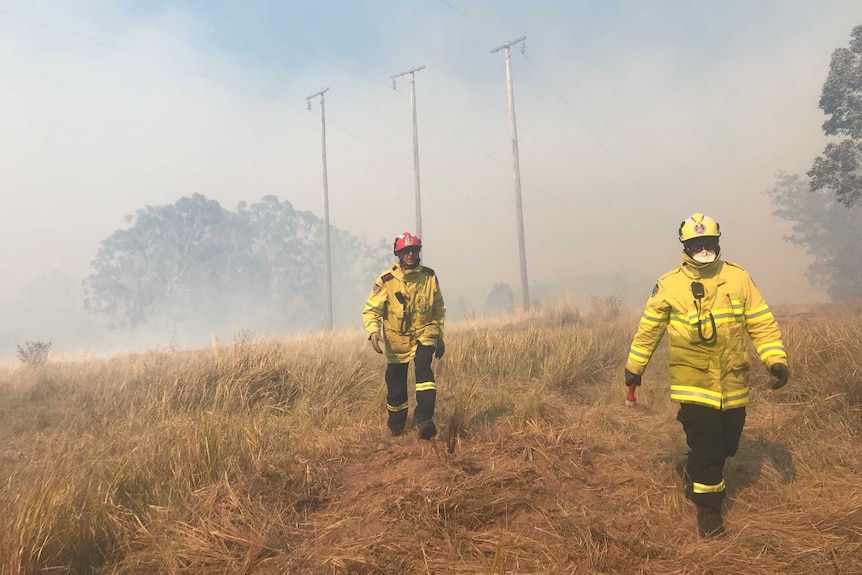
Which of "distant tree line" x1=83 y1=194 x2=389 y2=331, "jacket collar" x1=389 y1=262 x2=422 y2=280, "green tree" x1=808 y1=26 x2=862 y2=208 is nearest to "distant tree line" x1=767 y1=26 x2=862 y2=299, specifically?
"green tree" x1=808 y1=26 x2=862 y2=208

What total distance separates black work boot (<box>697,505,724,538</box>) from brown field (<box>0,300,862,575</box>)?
5 cm

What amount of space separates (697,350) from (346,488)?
7.89ft

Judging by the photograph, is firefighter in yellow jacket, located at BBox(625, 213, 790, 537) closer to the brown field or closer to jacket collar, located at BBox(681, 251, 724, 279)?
jacket collar, located at BBox(681, 251, 724, 279)

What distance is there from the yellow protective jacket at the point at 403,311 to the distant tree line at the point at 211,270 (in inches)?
1633

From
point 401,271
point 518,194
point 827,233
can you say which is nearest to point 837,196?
point 827,233

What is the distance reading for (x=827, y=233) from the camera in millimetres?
35812

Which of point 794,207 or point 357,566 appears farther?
point 794,207

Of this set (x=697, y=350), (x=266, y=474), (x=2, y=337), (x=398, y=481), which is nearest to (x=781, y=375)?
(x=697, y=350)

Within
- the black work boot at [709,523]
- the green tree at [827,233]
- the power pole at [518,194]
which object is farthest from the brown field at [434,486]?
the green tree at [827,233]

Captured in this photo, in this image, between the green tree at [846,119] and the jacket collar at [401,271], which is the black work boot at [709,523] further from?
the green tree at [846,119]

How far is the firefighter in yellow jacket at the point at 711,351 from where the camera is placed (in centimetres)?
296

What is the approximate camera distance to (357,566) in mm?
2582

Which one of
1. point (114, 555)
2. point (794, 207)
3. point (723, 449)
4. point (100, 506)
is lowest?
point (114, 555)

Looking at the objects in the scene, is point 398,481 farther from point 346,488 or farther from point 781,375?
point 781,375
